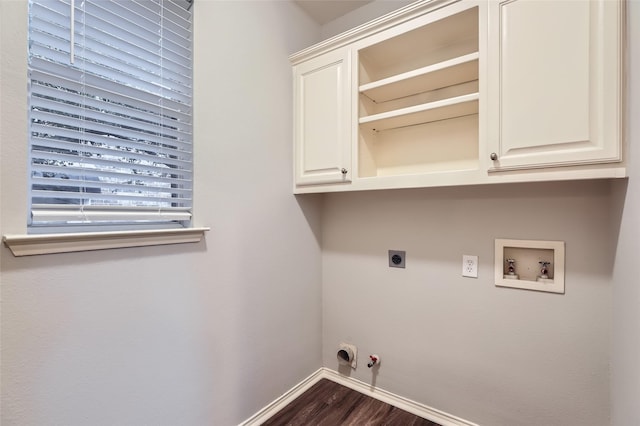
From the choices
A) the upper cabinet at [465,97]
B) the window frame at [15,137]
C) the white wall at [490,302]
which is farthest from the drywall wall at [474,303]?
the window frame at [15,137]

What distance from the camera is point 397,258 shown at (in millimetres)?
1828

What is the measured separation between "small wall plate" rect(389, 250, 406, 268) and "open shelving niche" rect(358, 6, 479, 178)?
499mm

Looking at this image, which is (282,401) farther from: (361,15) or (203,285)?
(361,15)

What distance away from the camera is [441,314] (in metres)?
1.69

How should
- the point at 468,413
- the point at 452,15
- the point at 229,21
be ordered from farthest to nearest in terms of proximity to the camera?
the point at 468,413, the point at 229,21, the point at 452,15

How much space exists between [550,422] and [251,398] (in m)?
1.49

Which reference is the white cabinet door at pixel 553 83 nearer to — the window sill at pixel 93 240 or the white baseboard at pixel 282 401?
the window sill at pixel 93 240

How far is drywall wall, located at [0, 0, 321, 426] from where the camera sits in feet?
2.96

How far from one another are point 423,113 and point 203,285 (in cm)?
140

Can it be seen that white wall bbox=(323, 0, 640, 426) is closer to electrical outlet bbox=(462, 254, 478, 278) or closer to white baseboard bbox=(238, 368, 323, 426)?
electrical outlet bbox=(462, 254, 478, 278)

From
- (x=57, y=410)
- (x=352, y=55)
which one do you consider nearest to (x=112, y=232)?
(x=57, y=410)

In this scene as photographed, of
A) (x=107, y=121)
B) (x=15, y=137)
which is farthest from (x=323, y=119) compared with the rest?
(x=15, y=137)

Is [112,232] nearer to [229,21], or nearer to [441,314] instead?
[229,21]

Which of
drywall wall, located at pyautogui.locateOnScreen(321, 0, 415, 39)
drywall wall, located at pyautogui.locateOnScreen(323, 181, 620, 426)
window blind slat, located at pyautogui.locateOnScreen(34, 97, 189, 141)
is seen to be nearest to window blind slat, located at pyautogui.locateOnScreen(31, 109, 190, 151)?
window blind slat, located at pyautogui.locateOnScreen(34, 97, 189, 141)
